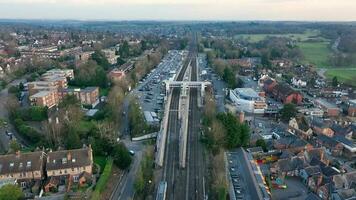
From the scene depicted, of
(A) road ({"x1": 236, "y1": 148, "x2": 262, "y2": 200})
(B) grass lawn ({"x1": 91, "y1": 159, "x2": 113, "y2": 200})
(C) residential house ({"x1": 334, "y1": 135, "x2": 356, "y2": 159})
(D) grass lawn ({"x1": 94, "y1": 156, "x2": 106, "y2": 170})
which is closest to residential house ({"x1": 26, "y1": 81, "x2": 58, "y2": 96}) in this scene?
(D) grass lawn ({"x1": 94, "y1": 156, "x2": 106, "y2": 170})

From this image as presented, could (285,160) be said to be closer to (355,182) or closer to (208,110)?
(355,182)

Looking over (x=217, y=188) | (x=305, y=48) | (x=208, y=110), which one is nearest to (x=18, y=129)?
(x=208, y=110)

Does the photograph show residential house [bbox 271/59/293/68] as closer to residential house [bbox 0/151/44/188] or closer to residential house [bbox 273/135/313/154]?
residential house [bbox 273/135/313/154]

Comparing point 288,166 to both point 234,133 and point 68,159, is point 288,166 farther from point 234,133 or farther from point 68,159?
point 68,159

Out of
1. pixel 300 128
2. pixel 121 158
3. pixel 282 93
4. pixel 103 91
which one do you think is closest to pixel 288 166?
pixel 300 128

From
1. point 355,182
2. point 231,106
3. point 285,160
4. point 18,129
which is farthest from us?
point 231,106

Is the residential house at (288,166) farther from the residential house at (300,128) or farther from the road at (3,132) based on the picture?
the road at (3,132)
